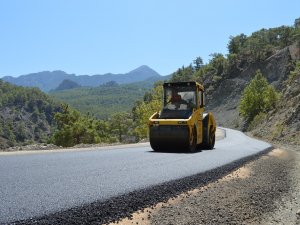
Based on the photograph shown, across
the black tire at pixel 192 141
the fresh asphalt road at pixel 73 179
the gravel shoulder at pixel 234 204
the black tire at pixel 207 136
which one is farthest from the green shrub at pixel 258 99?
the gravel shoulder at pixel 234 204

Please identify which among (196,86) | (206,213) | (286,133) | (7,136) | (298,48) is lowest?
(7,136)

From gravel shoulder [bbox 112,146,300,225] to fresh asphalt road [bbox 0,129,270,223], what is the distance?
3.09 feet

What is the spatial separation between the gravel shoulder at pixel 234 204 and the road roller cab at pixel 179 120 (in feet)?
13.9

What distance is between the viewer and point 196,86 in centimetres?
1945

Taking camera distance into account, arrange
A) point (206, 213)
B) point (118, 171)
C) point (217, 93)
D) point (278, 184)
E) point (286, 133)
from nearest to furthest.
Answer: point (206, 213)
point (118, 171)
point (278, 184)
point (286, 133)
point (217, 93)

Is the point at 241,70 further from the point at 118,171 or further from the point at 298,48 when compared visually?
the point at 118,171

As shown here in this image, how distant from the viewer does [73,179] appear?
9664 millimetres

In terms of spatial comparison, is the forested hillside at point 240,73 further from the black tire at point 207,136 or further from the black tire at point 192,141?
the black tire at point 192,141

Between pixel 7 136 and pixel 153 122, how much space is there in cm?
19290

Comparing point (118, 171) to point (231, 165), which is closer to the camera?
point (118, 171)

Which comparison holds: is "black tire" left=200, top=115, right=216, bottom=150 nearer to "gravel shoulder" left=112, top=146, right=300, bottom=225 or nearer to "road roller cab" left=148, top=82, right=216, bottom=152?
"road roller cab" left=148, top=82, right=216, bottom=152

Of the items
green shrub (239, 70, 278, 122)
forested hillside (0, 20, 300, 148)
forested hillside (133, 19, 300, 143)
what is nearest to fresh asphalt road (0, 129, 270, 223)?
forested hillside (0, 20, 300, 148)

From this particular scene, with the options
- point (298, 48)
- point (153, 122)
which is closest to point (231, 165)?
point (153, 122)

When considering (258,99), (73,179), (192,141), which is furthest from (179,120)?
(258,99)
